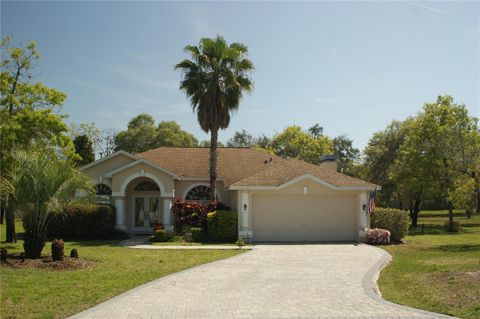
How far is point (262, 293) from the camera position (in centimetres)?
1086

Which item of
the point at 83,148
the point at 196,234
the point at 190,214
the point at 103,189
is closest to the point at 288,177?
the point at 196,234

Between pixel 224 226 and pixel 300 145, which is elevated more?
pixel 300 145

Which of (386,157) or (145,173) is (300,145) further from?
(145,173)

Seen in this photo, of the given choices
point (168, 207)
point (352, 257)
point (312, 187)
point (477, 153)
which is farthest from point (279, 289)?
point (477, 153)

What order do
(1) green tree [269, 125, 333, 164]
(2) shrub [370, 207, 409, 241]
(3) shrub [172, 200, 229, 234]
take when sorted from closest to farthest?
(2) shrub [370, 207, 409, 241] < (3) shrub [172, 200, 229, 234] < (1) green tree [269, 125, 333, 164]

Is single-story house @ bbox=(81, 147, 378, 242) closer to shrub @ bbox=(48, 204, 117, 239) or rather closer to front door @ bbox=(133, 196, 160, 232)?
front door @ bbox=(133, 196, 160, 232)

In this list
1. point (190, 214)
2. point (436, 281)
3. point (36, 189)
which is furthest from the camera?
point (190, 214)

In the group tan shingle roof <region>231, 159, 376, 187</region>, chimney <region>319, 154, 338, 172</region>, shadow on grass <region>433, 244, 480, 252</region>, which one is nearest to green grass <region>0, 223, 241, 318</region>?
tan shingle roof <region>231, 159, 376, 187</region>

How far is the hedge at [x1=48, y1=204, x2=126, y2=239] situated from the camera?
2486 cm

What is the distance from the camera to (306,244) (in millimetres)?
22531

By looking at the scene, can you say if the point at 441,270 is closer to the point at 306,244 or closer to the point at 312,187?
the point at 306,244

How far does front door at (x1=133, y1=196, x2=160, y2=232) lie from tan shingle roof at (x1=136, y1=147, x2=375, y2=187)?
2.45m

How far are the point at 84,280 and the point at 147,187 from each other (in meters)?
16.9

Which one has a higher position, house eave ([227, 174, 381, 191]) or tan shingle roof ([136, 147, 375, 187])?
tan shingle roof ([136, 147, 375, 187])
